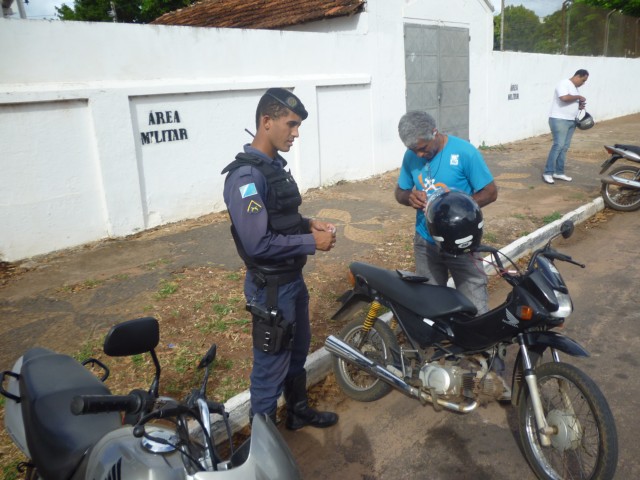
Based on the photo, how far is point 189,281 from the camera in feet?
17.1

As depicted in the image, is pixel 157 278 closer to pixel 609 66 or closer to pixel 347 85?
pixel 347 85

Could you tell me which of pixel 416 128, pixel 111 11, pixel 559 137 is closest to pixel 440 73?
pixel 559 137

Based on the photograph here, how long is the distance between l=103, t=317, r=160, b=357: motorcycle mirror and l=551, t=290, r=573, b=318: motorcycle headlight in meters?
1.88

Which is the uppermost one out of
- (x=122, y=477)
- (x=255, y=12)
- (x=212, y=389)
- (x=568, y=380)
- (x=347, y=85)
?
(x=255, y=12)

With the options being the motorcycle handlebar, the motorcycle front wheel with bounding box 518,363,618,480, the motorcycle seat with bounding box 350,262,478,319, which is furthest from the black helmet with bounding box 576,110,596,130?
the motorcycle handlebar

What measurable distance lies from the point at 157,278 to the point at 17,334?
1.40 m

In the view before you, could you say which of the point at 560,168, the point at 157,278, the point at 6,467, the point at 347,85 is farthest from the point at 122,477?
the point at 560,168

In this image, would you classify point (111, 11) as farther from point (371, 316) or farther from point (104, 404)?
point (104, 404)

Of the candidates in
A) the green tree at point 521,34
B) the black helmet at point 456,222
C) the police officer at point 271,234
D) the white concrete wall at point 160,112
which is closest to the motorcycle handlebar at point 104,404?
the police officer at point 271,234

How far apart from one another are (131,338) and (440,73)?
11.1 metres

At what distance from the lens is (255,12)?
11711 millimetres

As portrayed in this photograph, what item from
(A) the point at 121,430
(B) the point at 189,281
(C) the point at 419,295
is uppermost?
(A) the point at 121,430

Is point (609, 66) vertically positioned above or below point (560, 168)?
above

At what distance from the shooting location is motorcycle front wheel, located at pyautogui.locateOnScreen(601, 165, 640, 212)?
24.3 feet
